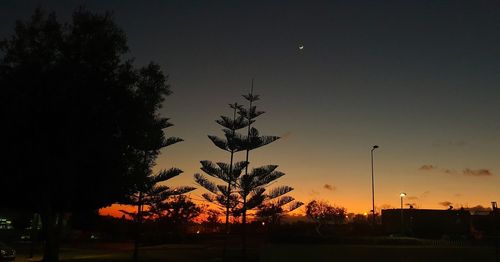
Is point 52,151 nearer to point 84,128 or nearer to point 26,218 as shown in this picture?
point 84,128

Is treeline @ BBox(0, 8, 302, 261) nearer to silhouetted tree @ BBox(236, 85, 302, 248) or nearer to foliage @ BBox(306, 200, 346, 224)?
silhouetted tree @ BBox(236, 85, 302, 248)

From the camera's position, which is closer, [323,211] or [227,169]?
[227,169]

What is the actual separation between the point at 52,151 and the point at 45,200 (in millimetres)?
2085

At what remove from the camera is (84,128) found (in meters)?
15.1

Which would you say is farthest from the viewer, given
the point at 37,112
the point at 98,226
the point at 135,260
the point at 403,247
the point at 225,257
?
the point at 98,226

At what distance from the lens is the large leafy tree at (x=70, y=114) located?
48.0 feet

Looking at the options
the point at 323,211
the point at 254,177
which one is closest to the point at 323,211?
the point at 323,211

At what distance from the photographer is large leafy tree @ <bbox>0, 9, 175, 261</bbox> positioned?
14633 mm

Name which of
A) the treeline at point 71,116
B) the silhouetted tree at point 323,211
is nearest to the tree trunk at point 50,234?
the treeline at point 71,116

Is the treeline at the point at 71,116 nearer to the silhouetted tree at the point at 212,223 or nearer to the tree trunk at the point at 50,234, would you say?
the tree trunk at the point at 50,234

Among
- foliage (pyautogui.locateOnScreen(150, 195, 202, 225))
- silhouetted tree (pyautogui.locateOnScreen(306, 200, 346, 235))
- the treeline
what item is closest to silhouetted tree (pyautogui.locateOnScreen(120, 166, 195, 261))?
foliage (pyautogui.locateOnScreen(150, 195, 202, 225))

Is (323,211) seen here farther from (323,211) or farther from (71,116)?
(71,116)

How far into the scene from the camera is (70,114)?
1464cm

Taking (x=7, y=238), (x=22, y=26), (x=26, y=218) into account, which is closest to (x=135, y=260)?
(x=22, y=26)
